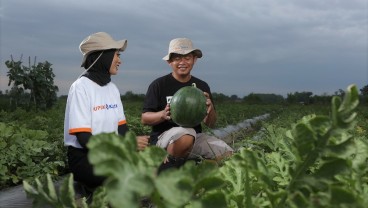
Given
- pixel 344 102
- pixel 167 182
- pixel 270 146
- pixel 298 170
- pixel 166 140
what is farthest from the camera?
pixel 166 140

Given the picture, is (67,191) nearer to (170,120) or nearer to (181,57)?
(181,57)

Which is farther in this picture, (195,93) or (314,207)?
(195,93)

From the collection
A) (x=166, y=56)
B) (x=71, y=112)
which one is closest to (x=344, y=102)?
(x=71, y=112)

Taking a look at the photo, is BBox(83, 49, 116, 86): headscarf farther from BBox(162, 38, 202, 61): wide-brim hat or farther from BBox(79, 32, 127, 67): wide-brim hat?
BBox(162, 38, 202, 61): wide-brim hat

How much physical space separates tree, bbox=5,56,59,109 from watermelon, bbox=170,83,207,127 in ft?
43.0

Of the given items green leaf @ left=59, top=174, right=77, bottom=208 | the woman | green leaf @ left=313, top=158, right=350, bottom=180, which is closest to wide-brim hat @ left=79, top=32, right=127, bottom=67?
the woman

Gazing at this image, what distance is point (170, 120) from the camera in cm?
608

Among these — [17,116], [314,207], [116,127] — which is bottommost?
[17,116]

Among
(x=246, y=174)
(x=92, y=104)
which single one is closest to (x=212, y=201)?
(x=246, y=174)

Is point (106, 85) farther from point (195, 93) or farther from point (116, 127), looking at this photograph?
point (195, 93)

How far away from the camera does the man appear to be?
562 cm

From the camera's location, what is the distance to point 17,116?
12.4 meters

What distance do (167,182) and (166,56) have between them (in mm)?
5340

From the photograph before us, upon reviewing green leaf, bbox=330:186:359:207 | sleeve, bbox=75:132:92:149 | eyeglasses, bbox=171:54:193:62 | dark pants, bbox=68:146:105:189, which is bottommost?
dark pants, bbox=68:146:105:189
